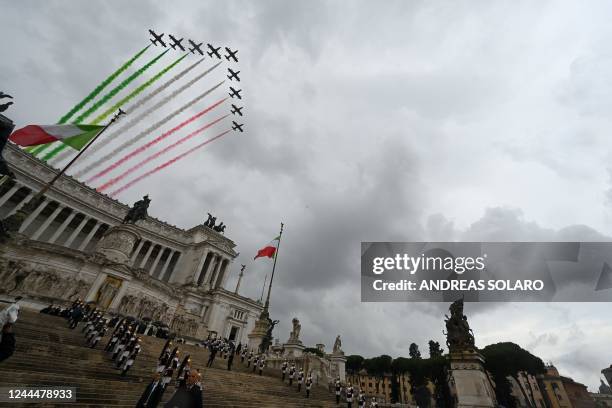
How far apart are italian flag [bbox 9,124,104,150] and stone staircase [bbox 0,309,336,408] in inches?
353

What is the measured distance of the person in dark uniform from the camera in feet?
24.8

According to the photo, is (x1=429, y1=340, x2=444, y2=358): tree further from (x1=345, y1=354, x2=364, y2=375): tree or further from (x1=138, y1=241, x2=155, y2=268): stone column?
(x1=138, y1=241, x2=155, y2=268): stone column

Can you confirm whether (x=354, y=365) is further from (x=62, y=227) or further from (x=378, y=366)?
(x=62, y=227)

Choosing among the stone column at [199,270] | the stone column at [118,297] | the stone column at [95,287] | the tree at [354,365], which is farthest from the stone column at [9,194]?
the tree at [354,365]

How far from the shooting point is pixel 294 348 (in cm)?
2620

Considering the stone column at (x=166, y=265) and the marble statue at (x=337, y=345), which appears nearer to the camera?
the marble statue at (x=337, y=345)

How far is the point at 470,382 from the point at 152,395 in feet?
40.7

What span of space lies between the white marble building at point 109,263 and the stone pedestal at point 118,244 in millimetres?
317

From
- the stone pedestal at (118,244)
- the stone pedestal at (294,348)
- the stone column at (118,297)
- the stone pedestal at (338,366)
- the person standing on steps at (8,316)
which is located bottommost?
the person standing on steps at (8,316)

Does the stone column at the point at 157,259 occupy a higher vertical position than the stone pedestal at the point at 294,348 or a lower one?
higher

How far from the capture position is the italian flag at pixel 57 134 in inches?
549

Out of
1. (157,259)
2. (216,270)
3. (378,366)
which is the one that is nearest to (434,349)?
(378,366)

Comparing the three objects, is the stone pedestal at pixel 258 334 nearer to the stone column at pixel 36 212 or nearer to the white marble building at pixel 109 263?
the white marble building at pixel 109 263

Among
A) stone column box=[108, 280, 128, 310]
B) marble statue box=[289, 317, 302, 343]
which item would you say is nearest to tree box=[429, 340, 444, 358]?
marble statue box=[289, 317, 302, 343]
